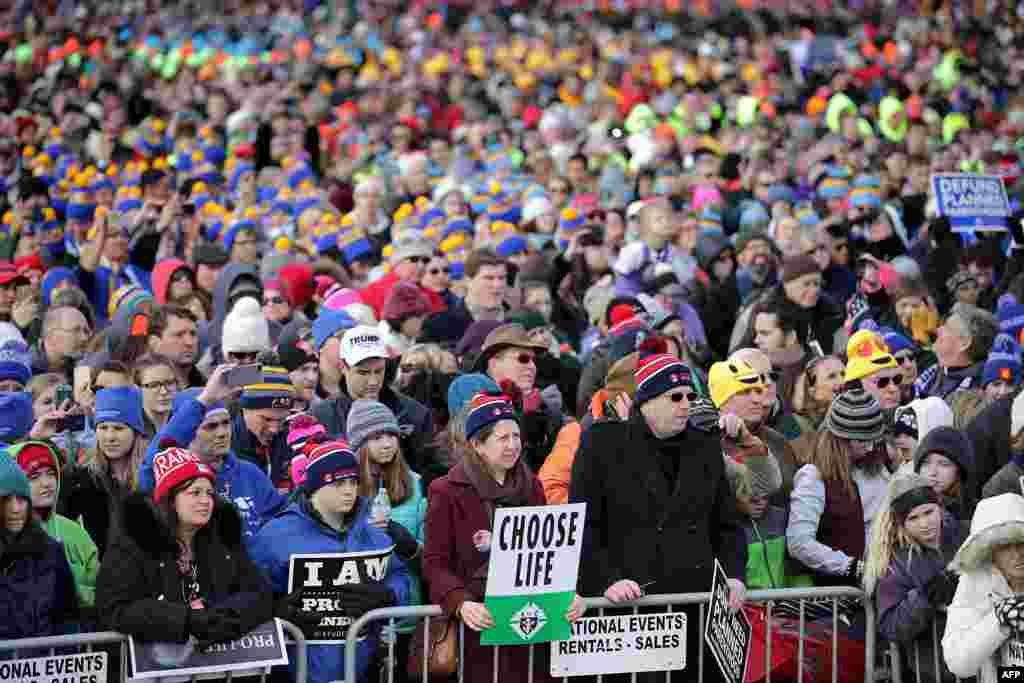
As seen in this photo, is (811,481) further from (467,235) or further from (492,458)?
(467,235)

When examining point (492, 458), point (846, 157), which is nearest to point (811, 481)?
point (492, 458)

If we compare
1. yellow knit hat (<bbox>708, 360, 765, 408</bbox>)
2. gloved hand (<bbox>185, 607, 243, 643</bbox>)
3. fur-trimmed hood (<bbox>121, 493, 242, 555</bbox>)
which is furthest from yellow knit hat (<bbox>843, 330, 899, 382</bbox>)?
gloved hand (<bbox>185, 607, 243, 643</bbox>)

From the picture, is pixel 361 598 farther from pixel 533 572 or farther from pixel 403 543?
pixel 533 572

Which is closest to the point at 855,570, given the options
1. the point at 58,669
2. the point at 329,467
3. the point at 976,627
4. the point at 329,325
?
the point at 976,627

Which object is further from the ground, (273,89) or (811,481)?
(273,89)

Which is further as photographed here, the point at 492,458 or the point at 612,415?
the point at 612,415

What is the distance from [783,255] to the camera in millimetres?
17250

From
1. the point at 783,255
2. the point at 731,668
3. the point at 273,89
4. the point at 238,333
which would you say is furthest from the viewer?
the point at 273,89

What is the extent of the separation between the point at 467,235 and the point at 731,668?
353 inches

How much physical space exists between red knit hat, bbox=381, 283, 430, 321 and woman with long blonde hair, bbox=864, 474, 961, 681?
15.9ft

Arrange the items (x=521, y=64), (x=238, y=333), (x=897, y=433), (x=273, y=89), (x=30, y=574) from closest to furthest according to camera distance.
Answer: (x=30, y=574)
(x=897, y=433)
(x=238, y=333)
(x=273, y=89)
(x=521, y=64)

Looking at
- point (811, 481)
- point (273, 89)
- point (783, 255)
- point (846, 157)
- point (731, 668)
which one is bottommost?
point (731, 668)

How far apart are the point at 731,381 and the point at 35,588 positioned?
12.8ft

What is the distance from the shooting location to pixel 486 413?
9094 millimetres
